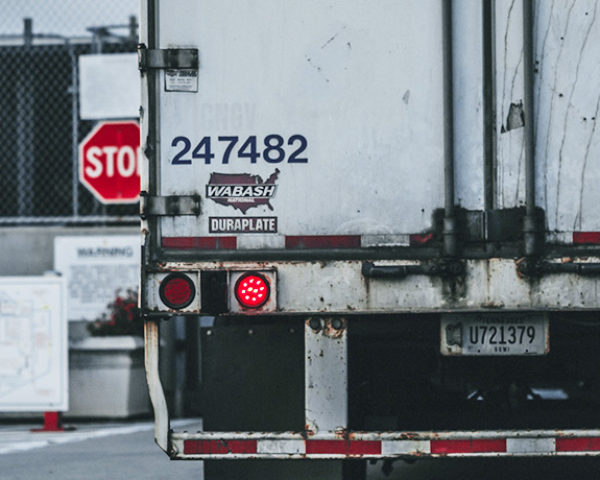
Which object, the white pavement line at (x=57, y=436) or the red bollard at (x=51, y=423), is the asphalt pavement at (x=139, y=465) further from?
the red bollard at (x=51, y=423)

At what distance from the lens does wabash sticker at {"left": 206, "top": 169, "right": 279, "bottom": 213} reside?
608 centimetres

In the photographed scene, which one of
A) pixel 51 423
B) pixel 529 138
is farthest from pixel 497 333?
pixel 51 423

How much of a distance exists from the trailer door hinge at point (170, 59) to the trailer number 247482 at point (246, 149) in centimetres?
32

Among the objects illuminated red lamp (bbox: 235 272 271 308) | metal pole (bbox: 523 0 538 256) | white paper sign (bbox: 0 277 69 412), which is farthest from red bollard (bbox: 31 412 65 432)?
metal pole (bbox: 523 0 538 256)

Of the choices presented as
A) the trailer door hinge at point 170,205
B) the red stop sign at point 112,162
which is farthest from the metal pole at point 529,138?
the red stop sign at point 112,162

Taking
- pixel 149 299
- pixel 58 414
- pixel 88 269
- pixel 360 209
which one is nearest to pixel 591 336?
pixel 360 209

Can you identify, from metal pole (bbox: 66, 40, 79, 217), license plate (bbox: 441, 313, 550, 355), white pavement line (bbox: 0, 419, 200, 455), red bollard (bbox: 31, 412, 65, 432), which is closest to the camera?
license plate (bbox: 441, 313, 550, 355)

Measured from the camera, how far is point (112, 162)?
583 inches

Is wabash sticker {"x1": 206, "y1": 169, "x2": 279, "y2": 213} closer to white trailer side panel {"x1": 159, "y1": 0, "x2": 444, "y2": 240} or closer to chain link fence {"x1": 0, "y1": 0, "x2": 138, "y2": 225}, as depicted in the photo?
white trailer side panel {"x1": 159, "y1": 0, "x2": 444, "y2": 240}

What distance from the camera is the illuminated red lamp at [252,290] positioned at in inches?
237

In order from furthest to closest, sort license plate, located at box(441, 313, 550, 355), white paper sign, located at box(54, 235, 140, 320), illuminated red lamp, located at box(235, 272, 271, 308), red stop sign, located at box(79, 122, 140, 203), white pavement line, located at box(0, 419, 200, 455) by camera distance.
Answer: red stop sign, located at box(79, 122, 140, 203) → white paper sign, located at box(54, 235, 140, 320) → white pavement line, located at box(0, 419, 200, 455) → license plate, located at box(441, 313, 550, 355) → illuminated red lamp, located at box(235, 272, 271, 308)

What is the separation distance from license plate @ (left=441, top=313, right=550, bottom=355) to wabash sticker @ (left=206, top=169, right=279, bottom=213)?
0.99 m

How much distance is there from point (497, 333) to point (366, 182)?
90 cm

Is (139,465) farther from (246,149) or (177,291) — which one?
(246,149)
